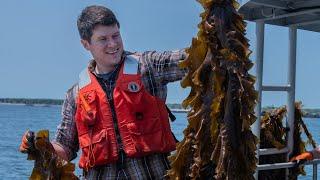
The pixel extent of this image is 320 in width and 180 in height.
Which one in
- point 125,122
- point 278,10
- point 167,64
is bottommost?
point 125,122

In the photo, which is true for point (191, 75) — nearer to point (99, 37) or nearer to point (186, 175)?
point (186, 175)

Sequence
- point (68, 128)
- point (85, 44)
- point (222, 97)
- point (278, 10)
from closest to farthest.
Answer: point (222, 97)
point (85, 44)
point (68, 128)
point (278, 10)

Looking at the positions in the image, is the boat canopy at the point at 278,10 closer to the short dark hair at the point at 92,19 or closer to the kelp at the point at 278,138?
the kelp at the point at 278,138

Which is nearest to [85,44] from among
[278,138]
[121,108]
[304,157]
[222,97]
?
[121,108]

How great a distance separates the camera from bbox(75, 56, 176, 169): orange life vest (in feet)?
12.6

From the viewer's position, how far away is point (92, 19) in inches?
152

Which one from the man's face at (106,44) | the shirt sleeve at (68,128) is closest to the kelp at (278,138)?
the shirt sleeve at (68,128)

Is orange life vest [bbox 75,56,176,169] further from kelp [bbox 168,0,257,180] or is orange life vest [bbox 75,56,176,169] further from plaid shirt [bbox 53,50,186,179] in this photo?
kelp [bbox 168,0,257,180]

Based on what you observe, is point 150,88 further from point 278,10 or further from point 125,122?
point 278,10

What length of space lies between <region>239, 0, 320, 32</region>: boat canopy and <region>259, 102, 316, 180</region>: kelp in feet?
3.97

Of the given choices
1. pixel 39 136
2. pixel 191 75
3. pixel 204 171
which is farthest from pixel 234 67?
pixel 39 136

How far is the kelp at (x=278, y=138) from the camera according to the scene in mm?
7023

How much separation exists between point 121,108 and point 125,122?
0.09 m

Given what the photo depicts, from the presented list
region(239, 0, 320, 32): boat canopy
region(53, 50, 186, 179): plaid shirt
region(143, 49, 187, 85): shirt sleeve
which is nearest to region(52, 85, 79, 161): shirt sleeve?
region(53, 50, 186, 179): plaid shirt
